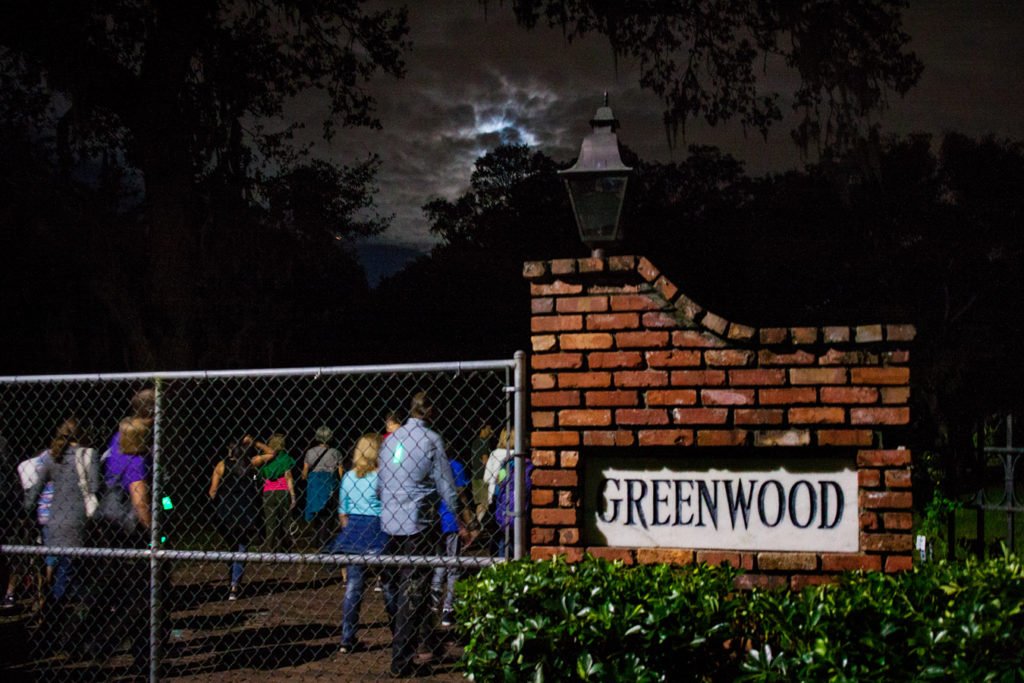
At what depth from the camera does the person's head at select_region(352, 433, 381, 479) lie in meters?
8.28

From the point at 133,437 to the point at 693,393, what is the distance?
4.34 meters

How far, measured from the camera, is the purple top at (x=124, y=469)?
24.0 feet

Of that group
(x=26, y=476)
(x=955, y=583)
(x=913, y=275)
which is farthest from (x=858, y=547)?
(x=913, y=275)

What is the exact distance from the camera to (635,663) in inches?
155

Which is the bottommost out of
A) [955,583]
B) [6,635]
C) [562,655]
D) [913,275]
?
[6,635]

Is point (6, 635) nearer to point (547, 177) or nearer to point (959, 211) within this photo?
point (547, 177)

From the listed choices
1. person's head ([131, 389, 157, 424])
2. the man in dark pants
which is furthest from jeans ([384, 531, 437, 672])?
person's head ([131, 389, 157, 424])

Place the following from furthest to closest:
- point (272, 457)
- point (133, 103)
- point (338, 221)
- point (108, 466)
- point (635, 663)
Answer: point (338, 221) → point (133, 103) → point (272, 457) → point (108, 466) → point (635, 663)

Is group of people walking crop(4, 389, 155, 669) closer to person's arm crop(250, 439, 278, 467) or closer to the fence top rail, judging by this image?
the fence top rail

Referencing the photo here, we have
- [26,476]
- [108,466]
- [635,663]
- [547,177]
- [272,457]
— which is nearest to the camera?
[635,663]

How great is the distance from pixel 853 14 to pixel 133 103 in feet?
44.2

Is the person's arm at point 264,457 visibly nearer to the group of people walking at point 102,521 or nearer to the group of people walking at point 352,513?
the group of people walking at point 352,513

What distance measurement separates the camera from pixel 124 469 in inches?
289

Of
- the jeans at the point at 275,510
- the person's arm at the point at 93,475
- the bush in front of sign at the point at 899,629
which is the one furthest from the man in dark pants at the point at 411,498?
the jeans at the point at 275,510
